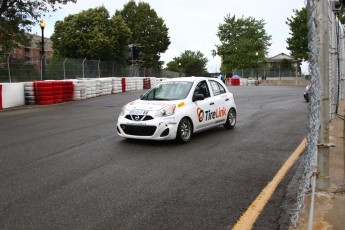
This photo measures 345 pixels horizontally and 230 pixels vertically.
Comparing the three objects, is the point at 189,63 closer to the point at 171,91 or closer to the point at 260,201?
the point at 171,91

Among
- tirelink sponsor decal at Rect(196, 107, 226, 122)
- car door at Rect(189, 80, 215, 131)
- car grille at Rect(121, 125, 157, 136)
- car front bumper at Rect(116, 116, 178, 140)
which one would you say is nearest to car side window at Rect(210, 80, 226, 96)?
car door at Rect(189, 80, 215, 131)

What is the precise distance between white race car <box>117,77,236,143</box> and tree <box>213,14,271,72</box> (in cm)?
7684

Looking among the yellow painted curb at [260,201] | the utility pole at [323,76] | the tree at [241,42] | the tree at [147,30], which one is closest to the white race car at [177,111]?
the yellow painted curb at [260,201]

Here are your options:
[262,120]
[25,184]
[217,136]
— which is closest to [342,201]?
[25,184]

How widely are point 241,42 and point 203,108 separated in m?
79.3

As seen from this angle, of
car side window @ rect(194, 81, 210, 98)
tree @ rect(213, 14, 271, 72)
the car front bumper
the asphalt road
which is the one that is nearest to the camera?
the asphalt road

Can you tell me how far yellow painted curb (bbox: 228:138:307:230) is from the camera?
4.23 m

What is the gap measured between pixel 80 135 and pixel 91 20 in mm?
45909

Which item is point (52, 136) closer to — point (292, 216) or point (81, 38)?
point (292, 216)

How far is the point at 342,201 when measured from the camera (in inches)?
182

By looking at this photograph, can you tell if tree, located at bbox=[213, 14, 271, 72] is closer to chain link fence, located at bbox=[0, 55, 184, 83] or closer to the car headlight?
chain link fence, located at bbox=[0, 55, 184, 83]

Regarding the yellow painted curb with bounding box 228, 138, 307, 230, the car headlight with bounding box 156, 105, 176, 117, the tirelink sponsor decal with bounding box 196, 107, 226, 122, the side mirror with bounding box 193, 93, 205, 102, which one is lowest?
the yellow painted curb with bounding box 228, 138, 307, 230

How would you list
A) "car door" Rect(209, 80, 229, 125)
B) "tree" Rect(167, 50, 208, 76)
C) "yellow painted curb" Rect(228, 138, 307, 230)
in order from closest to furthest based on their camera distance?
"yellow painted curb" Rect(228, 138, 307, 230) → "car door" Rect(209, 80, 229, 125) → "tree" Rect(167, 50, 208, 76)

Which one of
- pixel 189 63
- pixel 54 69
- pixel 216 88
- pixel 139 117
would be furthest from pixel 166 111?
pixel 189 63
